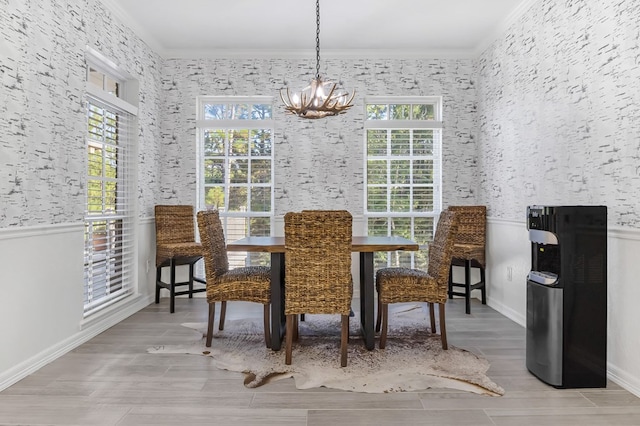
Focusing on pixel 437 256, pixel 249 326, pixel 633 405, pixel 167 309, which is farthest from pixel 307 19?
pixel 633 405

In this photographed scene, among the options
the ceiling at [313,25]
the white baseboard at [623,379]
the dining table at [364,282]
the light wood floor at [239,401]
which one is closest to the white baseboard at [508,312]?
the light wood floor at [239,401]

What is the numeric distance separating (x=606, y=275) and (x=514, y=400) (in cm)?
87

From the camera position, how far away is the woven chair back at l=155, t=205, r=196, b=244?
13.9 feet

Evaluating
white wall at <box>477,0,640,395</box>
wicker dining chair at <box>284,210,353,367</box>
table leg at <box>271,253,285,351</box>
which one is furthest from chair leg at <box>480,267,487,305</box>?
table leg at <box>271,253,285,351</box>

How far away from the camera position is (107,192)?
3.68 meters

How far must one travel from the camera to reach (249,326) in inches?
137

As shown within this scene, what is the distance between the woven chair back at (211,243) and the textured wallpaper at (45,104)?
98cm

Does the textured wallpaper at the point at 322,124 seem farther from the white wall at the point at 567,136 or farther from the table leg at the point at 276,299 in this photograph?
the table leg at the point at 276,299

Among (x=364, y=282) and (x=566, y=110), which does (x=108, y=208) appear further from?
(x=566, y=110)

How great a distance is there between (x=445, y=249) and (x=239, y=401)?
171 cm

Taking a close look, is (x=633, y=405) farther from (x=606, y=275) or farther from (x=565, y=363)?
(x=606, y=275)

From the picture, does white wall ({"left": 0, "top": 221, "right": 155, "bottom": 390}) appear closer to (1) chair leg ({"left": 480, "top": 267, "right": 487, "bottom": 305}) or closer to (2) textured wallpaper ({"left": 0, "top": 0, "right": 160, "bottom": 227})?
(2) textured wallpaper ({"left": 0, "top": 0, "right": 160, "bottom": 227})

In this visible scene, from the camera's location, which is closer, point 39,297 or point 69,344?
point 39,297

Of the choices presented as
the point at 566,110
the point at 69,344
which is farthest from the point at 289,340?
the point at 566,110
